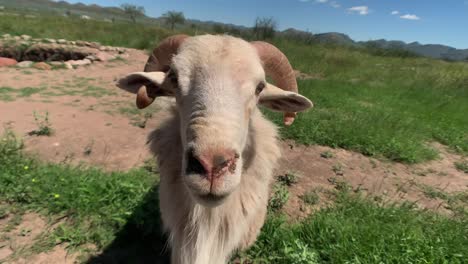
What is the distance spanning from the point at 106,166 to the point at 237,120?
11.4 ft

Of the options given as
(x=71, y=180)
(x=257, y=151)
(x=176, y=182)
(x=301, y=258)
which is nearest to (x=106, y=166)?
(x=71, y=180)

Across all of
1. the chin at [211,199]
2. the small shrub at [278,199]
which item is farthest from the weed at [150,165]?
the chin at [211,199]

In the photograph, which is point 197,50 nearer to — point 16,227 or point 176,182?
point 176,182

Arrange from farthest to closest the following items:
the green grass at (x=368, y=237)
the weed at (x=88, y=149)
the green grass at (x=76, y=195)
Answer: the weed at (x=88, y=149) < the green grass at (x=76, y=195) < the green grass at (x=368, y=237)

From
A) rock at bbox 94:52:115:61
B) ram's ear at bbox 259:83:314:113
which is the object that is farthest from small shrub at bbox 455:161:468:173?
rock at bbox 94:52:115:61

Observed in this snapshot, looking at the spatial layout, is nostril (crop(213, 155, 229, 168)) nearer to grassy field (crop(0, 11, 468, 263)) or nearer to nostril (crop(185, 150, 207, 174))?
nostril (crop(185, 150, 207, 174))

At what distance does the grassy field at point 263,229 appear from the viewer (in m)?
3.02

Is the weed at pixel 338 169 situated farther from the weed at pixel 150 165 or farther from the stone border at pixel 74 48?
the stone border at pixel 74 48

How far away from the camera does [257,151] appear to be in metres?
2.97

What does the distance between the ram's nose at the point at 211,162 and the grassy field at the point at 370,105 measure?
429 centimetres

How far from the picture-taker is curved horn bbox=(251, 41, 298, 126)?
307cm

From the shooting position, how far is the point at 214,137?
192cm

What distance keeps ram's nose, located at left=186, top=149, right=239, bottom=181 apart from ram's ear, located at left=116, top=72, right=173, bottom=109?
1.14 m

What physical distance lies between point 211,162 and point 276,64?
170 centimetres
